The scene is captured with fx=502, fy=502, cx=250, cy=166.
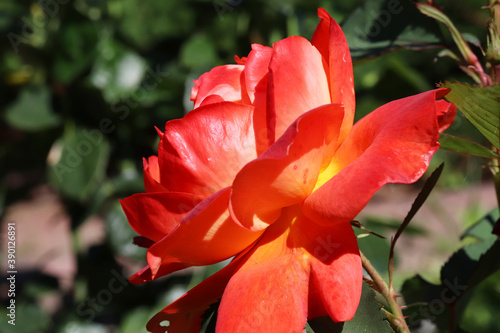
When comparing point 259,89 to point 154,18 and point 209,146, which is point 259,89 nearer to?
point 209,146

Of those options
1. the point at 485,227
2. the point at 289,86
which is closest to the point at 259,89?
the point at 289,86

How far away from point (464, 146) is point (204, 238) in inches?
8.8

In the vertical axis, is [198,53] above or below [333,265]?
below

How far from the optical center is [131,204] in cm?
37

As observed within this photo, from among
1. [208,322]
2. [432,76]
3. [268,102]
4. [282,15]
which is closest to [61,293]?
[282,15]

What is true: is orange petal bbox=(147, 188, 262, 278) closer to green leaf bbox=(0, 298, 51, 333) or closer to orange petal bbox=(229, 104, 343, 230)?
orange petal bbox=(229, 104, 343, 230)

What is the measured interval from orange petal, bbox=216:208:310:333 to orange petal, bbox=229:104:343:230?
31 mm

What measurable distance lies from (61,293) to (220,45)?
812 millimetres

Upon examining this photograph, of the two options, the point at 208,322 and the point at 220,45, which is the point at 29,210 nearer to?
the point at 220,45

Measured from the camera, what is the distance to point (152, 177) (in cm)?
40

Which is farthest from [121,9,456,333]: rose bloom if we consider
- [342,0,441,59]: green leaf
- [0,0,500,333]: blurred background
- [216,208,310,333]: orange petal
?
[0,0,500,333]: blurred background

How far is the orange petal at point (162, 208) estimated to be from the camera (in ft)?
1.15

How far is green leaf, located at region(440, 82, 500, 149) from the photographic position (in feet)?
1.15

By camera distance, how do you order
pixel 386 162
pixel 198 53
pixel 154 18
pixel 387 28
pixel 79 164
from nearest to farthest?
1. pixel 386 162
2. pixel 387 28
3. pixel 79 164
4. pixel 198 53
5. pixel 154 18
